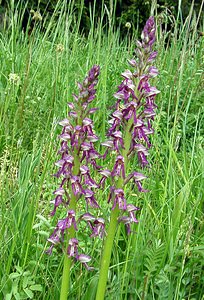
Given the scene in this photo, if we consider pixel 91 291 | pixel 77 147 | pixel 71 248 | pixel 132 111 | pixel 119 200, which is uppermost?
pixel 132 111

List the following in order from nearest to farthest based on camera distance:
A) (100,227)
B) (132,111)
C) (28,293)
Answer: (132,111) → (100,227) → (28,293)

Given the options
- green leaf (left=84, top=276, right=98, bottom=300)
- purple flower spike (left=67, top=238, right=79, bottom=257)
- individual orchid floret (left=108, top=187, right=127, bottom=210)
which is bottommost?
green leaf (left=84, top=276, right=98, bottom=300)

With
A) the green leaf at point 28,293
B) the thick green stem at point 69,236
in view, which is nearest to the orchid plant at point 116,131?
the thick green stem at point 69,236

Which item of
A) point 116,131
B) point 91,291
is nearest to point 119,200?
point 116,131

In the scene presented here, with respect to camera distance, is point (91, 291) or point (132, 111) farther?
point (91, 291)

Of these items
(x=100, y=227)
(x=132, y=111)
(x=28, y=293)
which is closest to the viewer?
(x=132, y=111)

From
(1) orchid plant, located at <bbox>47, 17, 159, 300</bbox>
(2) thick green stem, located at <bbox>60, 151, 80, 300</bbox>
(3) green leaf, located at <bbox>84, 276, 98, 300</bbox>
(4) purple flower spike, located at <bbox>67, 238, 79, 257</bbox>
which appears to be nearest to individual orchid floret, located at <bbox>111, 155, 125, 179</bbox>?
(1) orchid plant, located at <bbox>47, 17, 159, 300</bbox>

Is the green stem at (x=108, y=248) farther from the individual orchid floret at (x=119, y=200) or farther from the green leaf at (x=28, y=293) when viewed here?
the green leaf at (x=28, y=293)

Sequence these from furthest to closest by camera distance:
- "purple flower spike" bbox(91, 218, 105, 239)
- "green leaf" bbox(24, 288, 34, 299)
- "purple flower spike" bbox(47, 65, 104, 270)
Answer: "green leaf" bbox(24, 288, 34, 299) → "purple flower spike" bbox(91, 218, 105, 239) → "purple flower spike" bbox(47, 65, 104, 270)

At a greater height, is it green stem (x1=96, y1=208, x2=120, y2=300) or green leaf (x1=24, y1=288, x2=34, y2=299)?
green stem (x1=96, y1=208, x2=120, y2=300)

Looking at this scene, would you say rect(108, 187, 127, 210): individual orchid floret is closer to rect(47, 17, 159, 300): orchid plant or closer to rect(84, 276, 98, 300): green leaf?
rect(47, 17, 159, 300): orchid plant

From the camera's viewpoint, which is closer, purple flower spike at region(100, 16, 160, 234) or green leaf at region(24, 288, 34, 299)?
purple flower spike at region(100, 16, 160, 234)

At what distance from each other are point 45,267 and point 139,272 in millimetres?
379

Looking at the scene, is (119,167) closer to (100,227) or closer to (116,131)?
(116,131)
